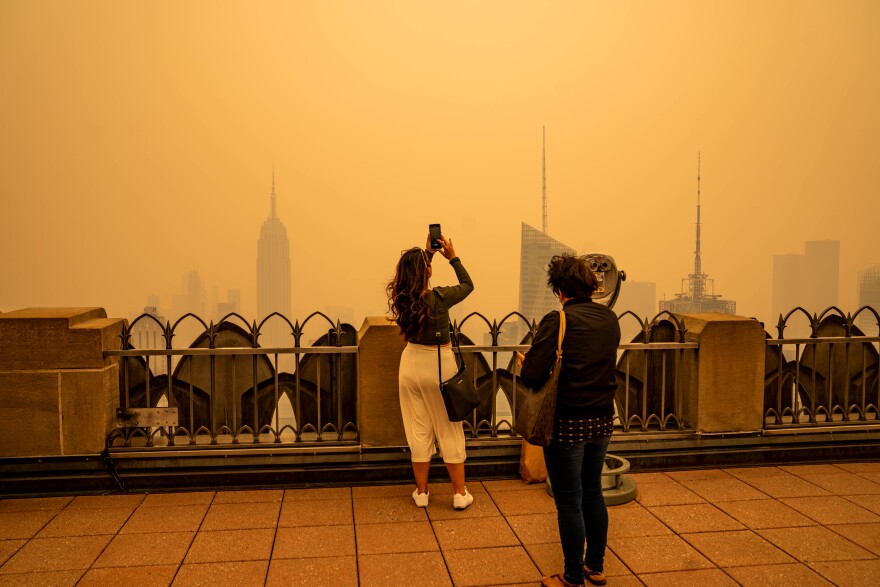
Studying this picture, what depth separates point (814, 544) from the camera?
4281 millimetres

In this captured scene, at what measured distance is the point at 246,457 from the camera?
5.39 m

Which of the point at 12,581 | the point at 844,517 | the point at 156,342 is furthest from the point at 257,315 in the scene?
the point at 844,517

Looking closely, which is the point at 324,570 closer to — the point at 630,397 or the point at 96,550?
the point at 96,550

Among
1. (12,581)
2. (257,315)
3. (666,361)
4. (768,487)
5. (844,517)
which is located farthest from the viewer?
(257,315)

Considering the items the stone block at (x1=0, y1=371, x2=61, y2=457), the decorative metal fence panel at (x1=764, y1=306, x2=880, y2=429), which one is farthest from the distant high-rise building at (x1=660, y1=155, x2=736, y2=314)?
the stone block at (x1=0, y1=371, x2=61, y2=457)

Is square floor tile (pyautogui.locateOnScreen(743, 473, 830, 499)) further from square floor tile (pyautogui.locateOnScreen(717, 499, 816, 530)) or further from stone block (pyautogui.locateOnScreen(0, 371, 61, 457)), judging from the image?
stone block (pyautogui.locateOnScreen(0, 371, 61, 457))

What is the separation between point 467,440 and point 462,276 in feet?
4.90

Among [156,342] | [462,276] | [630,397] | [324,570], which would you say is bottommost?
[324,570]

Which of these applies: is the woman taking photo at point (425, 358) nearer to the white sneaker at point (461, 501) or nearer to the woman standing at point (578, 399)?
the white sneaker at point (461, 501)

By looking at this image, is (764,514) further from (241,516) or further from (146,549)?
(146,549)

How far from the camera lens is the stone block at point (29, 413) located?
16.7 ft

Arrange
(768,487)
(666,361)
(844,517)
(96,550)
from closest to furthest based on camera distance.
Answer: (96,550)
(844,517)
(768,487)
(666,361)

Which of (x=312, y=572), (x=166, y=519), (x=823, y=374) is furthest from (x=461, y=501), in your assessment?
(x=823, y=374)

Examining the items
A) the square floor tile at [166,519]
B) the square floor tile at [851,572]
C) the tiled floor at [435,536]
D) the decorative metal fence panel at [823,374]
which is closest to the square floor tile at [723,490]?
the tiled floor at [435,536]
